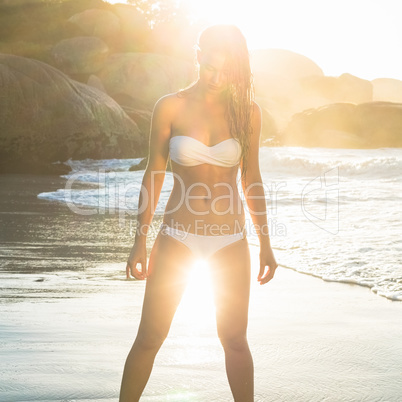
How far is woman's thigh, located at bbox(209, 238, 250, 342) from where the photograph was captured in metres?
2.79

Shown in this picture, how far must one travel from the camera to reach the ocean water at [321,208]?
6871 millimetres

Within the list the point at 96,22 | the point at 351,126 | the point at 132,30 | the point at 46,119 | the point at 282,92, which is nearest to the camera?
the point at 46,119

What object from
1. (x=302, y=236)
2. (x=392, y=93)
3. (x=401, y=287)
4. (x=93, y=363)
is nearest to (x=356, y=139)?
(x=302, y=236)

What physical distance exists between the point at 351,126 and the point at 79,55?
14.4 m

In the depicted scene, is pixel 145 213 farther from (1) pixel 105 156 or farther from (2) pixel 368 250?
(1) pixel 105 156

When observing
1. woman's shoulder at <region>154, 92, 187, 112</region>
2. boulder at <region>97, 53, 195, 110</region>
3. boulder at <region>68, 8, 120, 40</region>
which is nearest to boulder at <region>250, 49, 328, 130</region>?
boulder at <region>97, 53, 195, 110</region>

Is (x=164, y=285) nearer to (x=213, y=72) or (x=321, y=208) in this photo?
(x=213, y=72)

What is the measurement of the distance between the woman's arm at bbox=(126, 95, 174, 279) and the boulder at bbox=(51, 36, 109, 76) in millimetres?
31908

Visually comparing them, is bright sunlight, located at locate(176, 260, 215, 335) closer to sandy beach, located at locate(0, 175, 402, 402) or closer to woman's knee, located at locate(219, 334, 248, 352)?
sandy beach, located at locate(0, 175, 402, 402)

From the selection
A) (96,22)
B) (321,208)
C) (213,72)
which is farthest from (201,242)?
(96,22)

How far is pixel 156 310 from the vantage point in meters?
2.78

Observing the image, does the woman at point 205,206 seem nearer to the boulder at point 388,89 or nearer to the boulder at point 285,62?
the boulder at point 285,62

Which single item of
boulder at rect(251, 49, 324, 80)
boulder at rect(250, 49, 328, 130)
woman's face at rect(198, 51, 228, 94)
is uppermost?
boulder at rect(251, 49, 324, 80)

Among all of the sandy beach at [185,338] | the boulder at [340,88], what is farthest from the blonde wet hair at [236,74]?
the boulder at [340,88]
